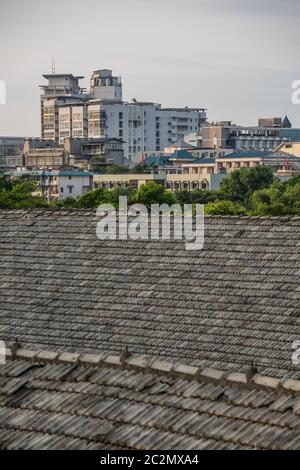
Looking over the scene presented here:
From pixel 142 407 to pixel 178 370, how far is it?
0.49m

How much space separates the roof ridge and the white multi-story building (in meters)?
171

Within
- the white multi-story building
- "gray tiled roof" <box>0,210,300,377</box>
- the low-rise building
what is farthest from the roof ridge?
the white multi-story building

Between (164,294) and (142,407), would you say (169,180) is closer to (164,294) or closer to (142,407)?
(164,294)

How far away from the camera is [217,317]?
1574 cm

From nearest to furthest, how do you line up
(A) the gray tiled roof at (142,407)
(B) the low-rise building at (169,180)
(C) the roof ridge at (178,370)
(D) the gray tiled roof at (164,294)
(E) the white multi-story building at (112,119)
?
(A) the gray tiled roof at (142,407), (C) the roof ridge at (178,370), (D) the gray tiled roof at (164,294), (B) the low-rise building at (169,180), (E) the white multi-story building at (112,119)

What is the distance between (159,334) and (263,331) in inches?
48.4

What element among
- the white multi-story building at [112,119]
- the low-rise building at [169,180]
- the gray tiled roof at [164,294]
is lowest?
the low-rise building at [169,180]

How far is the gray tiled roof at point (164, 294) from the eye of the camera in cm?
1527

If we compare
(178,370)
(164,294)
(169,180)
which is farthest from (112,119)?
(178,370)

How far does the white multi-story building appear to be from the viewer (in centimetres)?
18423

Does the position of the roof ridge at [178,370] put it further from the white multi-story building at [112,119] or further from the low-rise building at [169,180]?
the white multi-story building at [112,119]

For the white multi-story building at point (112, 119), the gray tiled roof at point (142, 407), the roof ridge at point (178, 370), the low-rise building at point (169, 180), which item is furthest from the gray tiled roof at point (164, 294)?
the white multi-story building at point (112, 119)

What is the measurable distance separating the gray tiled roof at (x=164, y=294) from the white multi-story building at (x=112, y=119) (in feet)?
536
